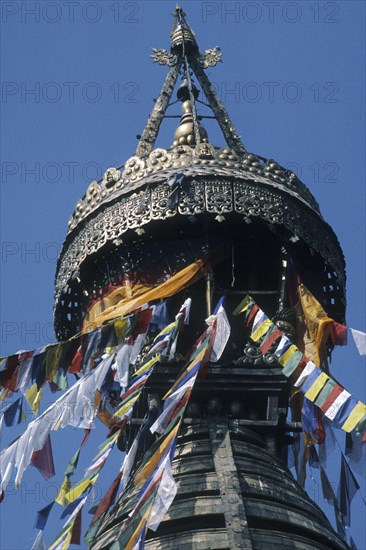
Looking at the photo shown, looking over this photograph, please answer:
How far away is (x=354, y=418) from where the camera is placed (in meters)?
24.5

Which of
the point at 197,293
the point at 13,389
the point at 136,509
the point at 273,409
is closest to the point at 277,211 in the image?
the point at 197,293

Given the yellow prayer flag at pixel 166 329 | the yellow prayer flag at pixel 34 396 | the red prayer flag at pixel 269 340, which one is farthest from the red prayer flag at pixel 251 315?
the yellow prayer flag at pixel 34 396

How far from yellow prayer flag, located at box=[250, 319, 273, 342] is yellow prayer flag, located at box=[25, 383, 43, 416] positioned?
322 centimetres

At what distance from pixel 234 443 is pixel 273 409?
3.67 feet

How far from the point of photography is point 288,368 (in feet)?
86.1

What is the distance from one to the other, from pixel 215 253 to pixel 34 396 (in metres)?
4.16

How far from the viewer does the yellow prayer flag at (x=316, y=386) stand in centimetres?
2539

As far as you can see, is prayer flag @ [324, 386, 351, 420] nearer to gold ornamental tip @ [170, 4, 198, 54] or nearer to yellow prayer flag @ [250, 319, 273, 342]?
yellow prayer flag @ [250, 319, 273, 342]

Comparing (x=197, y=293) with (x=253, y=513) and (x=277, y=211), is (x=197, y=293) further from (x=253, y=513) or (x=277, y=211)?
(x=253, y=513)

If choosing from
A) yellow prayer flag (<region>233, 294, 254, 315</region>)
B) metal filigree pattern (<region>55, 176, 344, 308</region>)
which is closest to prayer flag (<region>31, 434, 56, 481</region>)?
yellow prayer flag (<region>233, 294, 254, 315</region>)

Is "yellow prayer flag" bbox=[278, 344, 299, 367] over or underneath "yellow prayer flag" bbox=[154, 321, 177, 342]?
underneath

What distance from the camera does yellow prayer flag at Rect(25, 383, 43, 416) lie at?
2622 cm

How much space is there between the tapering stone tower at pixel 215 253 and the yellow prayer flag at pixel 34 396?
1454 mm

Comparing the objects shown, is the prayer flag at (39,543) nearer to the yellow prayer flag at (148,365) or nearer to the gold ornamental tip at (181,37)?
the yellow prayer flag at (148,365)
